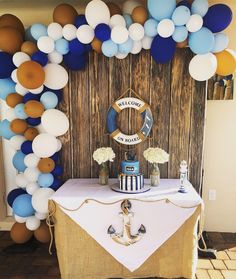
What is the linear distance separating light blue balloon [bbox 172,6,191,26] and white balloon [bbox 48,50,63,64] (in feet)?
2.76

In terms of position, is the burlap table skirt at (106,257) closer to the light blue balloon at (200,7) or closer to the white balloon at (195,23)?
the white balloon at (195,23)

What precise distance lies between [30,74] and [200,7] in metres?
1.21

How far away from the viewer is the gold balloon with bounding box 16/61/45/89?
1.84 m

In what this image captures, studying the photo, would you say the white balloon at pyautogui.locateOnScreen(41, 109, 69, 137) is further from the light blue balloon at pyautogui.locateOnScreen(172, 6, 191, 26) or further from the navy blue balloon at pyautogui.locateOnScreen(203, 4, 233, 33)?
the navy blue balloon at pyautogui.locateOnScreen(203, 4, 233, 33)

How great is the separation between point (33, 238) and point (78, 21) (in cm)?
184

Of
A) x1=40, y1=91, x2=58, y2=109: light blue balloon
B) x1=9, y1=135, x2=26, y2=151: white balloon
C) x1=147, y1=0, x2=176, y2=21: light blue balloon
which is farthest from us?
x1=9, y1=135, x2=26, y2=151: white balloon

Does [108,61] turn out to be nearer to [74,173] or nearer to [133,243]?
[74,173]

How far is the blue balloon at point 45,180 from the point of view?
2.10 metres

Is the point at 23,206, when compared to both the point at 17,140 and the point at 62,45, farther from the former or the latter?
the point at 62,45

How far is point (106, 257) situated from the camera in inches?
73.7

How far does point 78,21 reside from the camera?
74.0 inches

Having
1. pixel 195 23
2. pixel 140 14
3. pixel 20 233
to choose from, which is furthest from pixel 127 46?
pixel 20 233

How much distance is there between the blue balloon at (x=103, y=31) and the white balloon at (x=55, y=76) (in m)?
0.39

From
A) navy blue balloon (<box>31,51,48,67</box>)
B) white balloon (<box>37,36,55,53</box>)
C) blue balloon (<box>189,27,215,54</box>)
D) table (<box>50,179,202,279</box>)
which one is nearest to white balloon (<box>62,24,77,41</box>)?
white balloon (<box>37,36,55,53</box>)
